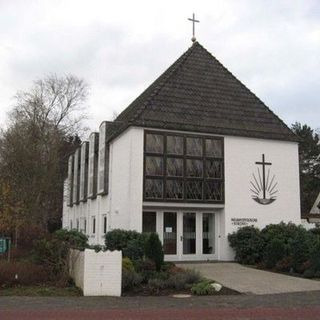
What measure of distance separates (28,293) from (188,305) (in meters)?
4.87

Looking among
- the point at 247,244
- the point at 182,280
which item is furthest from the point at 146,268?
the point at 247,244

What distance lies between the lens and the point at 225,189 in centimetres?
2638

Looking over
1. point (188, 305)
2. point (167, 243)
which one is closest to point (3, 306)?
point (188, 305)

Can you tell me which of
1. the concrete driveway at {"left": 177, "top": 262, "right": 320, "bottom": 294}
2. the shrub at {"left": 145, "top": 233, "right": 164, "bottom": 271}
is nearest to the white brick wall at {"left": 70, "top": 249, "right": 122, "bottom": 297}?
the shrub at {"left": 145, "top": 233, "right": 164, "bottom": 271}

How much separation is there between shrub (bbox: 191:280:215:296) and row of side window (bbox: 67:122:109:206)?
543 inches

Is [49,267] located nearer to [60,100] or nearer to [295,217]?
[295,217]

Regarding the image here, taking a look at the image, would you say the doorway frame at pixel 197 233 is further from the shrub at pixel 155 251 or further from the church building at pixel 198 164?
the shrub at pixel 155 251

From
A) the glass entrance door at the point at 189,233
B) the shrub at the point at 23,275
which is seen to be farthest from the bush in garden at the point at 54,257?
the glass entrance door at the point at 189,233

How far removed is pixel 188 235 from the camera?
26.2 metres

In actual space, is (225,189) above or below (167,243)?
above

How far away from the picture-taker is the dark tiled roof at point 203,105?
85.1 ft

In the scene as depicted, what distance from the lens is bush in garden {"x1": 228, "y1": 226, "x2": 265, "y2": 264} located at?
24.5 metres

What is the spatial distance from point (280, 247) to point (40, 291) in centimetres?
1099

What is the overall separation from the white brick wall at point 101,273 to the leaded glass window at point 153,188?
8.93 meters
